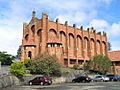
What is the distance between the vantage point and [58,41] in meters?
73.9

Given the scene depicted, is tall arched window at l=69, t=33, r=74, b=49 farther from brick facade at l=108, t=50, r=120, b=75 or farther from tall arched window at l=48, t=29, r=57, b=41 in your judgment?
brick facade at l=108, t=50, r=120, b=75

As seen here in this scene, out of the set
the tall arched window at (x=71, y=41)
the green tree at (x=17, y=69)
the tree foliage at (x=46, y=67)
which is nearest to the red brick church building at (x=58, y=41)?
the tall arched window at (x=71, y=41)

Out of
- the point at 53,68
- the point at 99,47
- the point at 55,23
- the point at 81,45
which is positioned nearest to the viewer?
the point at 53,68

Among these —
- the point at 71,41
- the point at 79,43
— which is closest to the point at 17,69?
the point at 71,41

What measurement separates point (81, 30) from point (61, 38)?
10052 mm

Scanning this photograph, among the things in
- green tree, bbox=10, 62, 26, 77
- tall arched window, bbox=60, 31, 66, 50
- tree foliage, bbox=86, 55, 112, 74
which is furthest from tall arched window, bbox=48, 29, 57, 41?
green tree, bbox=10, 62, 26, 77

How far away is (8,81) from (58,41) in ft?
111

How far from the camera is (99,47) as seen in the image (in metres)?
94.8

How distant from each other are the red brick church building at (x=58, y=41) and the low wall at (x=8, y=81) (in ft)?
80.3

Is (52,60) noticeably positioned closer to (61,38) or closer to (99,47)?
(61,38)

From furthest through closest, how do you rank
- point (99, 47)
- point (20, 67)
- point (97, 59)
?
point (99, 47), point (97, 59), point (20, 67)

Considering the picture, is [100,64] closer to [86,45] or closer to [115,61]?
[86,45]

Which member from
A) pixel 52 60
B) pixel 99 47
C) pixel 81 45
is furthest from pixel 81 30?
pixel 52 60

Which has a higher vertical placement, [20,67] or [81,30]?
[81,30]
